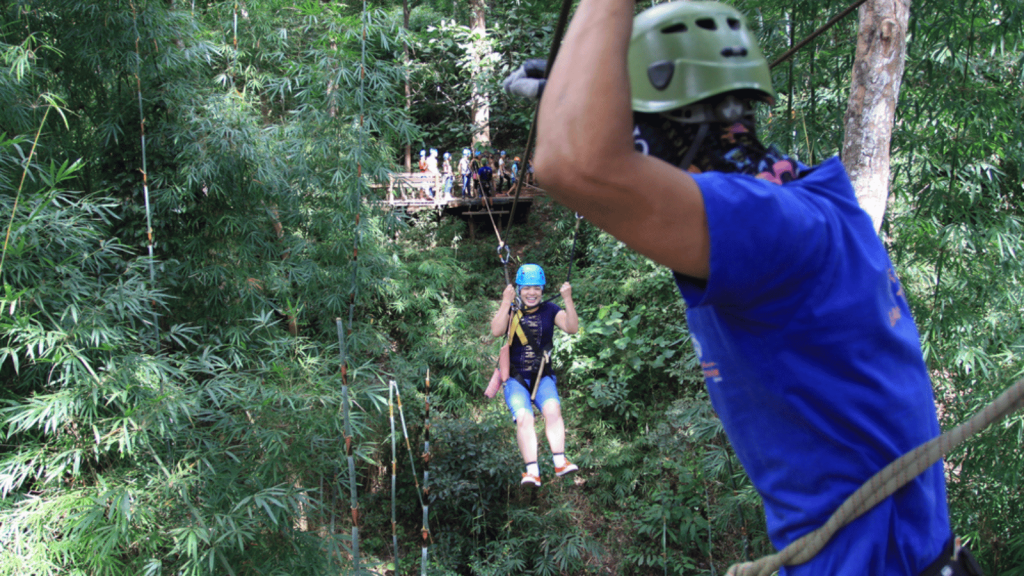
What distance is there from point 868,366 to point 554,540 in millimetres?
5234

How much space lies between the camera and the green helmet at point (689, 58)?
0.67 metres

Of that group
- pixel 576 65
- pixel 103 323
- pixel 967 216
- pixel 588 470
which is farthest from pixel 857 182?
pixel 588 470

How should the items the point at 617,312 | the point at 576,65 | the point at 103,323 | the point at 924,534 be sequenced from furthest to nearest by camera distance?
the point at 617,312, the point at 103,323, the point at 924,534, the point at 576,65

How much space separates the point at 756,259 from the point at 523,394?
12.7 ft

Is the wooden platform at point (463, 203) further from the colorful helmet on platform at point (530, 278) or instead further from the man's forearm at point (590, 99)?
the man's forearm at point (590, 99)

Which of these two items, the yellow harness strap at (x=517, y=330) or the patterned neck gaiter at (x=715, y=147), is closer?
the patterned neck gaiter at (x=715, y=147)

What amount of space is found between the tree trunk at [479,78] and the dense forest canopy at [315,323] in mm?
4104

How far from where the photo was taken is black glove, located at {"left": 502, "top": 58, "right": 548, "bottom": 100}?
82 centimetres

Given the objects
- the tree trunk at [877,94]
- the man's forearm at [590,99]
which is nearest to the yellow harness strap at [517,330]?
the tree trunk at [877,94]

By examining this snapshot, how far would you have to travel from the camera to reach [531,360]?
4.33 metres

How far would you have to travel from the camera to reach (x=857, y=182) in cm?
244

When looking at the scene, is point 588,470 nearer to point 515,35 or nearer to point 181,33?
point 181,33

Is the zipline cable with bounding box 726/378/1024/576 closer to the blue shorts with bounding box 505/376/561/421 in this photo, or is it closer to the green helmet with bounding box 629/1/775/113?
the green helmet with bounding box 629/1/775/113

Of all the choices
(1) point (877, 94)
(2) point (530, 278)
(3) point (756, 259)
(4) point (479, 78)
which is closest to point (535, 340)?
(2) point (530, 278)
